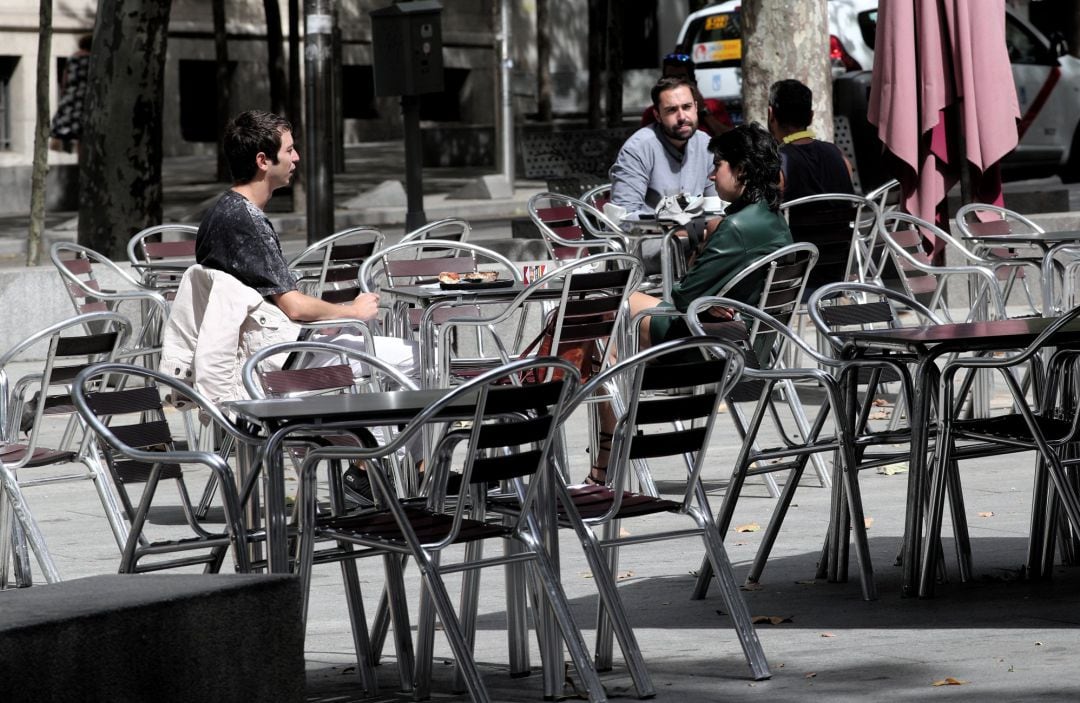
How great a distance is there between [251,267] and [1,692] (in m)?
3.85

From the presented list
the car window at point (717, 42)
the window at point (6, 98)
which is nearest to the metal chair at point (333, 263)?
the car window at point (717, 42)

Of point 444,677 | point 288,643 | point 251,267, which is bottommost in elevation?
point 444,677

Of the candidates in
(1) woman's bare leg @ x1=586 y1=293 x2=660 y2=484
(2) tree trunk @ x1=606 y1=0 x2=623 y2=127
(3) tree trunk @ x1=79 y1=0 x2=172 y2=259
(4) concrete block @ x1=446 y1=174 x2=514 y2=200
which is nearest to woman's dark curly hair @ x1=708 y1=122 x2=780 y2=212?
(1) woman's bare leg @ x1=586 y1=293 x2=660 y2=484

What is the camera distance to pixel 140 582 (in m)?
3.83

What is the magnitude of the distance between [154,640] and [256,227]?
359 centimetres

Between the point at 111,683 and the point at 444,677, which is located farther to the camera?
the point at 444,677

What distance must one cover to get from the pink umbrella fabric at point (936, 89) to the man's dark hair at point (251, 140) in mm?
4702

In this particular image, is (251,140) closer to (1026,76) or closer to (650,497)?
(650,497)

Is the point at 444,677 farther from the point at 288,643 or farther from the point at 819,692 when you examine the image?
the point at 288,643

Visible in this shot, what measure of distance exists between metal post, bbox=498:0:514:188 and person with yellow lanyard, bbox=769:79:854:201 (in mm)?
15856

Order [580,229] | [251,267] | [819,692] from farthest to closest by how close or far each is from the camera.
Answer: [580,229] < [251,267] < [819,692]

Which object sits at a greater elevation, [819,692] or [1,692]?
[1,692]

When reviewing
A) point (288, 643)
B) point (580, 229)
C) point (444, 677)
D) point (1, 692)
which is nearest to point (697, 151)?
point (580, 229)

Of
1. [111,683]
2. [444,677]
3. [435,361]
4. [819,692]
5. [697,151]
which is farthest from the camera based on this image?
[697,151]
